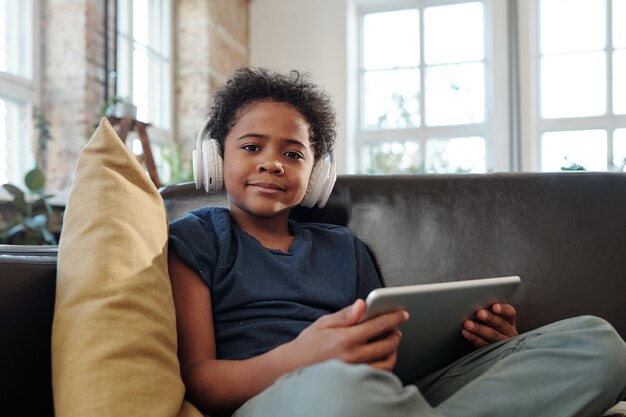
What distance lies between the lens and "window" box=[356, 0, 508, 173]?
504cm

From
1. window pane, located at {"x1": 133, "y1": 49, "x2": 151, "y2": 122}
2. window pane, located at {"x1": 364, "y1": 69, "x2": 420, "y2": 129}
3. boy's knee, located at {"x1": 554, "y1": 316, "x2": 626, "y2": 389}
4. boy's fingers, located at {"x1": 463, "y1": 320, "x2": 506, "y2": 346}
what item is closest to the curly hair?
boy's fingers, located at {"x1": 463, "y1": 320, "x2": 506, "y2": 346}

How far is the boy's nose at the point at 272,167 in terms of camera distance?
1.25 meters

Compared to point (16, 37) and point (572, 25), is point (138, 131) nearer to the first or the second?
point (16, 37)

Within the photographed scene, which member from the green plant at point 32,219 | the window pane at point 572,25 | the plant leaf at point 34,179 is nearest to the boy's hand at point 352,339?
the green plant at point 32,219

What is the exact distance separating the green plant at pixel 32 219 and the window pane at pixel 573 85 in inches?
146

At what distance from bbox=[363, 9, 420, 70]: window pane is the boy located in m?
3.91

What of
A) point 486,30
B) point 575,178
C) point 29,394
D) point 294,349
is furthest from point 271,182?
point 486,30

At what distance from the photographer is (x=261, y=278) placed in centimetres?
120

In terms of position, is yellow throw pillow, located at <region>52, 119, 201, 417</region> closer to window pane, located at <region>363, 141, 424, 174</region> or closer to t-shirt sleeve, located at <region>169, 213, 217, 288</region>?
t-shirt sleeve, located at <region>169, 213, 217, 288</region>

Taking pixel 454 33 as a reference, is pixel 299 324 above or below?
below

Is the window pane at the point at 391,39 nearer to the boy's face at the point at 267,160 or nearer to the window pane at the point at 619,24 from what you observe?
the window pane at the point at 619,24

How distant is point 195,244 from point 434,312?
17.8 inches

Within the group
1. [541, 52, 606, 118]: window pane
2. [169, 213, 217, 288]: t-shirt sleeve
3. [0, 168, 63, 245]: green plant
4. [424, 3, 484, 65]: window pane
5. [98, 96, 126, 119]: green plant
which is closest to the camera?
[169, 213, 217, 288]: t-shirt sleeve

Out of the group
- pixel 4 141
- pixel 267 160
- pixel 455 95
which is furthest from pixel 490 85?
pixel 267 160
